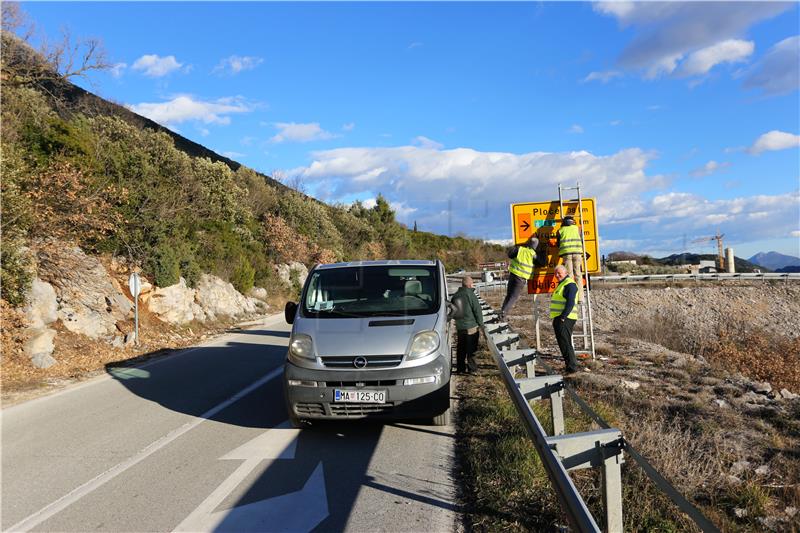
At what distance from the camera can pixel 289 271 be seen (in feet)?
113

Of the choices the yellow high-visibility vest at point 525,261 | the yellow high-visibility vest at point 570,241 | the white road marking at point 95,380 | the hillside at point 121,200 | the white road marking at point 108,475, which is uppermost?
the hillside at point 121,200

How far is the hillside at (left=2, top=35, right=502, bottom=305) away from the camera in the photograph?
13.3 m

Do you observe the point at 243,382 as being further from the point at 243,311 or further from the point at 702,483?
the point at 243,311

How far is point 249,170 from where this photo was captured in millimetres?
39438

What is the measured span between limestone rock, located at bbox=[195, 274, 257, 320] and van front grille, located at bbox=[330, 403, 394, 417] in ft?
51.7

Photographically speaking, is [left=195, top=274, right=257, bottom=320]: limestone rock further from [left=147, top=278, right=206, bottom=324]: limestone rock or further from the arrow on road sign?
the arrow on road sign

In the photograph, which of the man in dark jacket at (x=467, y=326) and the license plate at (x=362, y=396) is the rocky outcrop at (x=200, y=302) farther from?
the license plate at (x=362, y=396)

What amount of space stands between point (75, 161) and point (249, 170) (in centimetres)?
Answer: 2300

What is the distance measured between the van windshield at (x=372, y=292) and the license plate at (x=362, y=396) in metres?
1.13

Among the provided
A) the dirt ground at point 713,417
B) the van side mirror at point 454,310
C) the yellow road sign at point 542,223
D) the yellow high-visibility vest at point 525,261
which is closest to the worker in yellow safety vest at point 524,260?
the yellow high-visibility vest at point 525,261

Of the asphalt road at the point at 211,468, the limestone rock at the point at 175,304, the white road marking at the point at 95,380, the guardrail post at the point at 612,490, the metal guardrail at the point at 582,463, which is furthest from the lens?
the limestone rock at the point at 175,304

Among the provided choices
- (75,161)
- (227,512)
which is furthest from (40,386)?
(75,161)

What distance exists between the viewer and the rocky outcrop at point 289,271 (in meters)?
32.9

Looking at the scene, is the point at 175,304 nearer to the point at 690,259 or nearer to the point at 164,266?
the point at 164,266
